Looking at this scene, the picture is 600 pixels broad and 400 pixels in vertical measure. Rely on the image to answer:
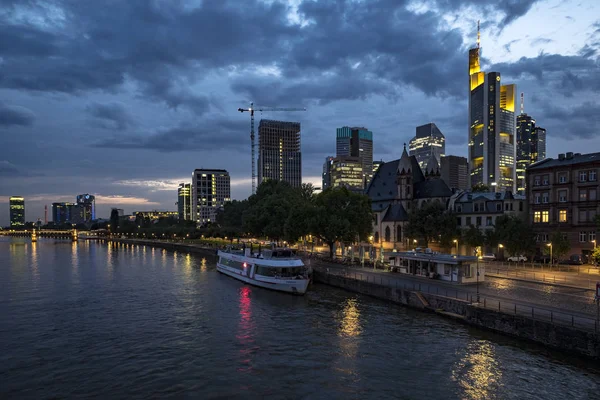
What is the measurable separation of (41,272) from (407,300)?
276ft

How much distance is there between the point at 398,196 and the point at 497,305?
3439 inches

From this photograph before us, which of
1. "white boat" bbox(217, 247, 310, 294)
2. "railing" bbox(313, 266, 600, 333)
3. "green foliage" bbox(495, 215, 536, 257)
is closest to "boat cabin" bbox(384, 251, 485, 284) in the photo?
"railing" bbox(313, 266, 600, 333)

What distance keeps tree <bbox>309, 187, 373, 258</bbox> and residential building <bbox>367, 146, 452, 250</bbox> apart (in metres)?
23.8

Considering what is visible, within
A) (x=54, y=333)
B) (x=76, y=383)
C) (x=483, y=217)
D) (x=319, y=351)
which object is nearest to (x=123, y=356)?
(x=76, y=383)

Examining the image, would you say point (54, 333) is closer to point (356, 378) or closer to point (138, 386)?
point (138, 386)

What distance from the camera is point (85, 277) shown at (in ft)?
273

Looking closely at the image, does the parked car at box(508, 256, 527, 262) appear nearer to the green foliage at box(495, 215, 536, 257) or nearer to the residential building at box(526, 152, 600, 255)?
the green foliage at box(495, 215, 536, 257)

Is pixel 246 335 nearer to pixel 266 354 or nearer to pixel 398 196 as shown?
pixel 266 354

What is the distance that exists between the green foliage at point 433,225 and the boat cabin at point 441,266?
26.6 m

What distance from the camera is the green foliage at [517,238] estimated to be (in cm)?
7338

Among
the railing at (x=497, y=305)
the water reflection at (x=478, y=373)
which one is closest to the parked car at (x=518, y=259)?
the railing at (x=497, y=305)

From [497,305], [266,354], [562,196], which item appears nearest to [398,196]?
[562,196]

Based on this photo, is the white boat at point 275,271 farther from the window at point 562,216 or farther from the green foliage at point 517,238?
the window at point 562,216

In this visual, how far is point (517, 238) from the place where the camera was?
73.4 m
